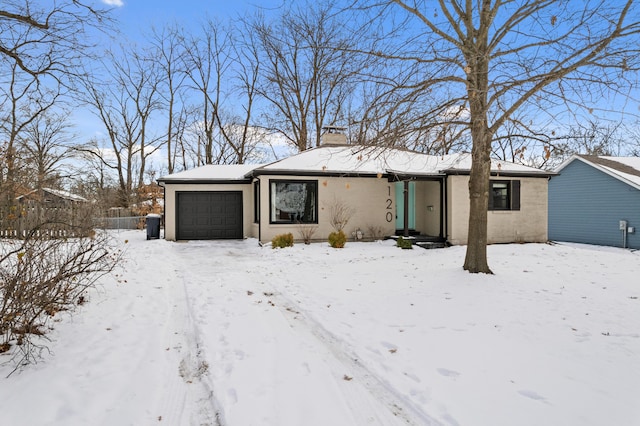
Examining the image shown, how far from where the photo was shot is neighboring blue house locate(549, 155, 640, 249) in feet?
48.9

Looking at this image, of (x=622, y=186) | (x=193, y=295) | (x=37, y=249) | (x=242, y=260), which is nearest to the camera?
(x=37, y=249)

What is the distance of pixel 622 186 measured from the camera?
15.1 metres

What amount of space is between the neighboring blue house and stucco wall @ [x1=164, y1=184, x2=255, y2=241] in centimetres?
1291

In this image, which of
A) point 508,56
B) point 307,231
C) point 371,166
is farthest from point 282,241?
point 508,56

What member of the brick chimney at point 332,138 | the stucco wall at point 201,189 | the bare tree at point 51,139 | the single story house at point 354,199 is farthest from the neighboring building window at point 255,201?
the bare tree at point 51,139

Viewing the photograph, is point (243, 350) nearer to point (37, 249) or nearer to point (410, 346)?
point (410, 346)

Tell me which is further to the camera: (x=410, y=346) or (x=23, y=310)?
(x=410, y=346)

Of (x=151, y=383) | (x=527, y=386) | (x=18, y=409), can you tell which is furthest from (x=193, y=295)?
(x=527, y=386)

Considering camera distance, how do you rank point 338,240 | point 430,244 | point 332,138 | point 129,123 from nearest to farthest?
1. point 338,240
2. point 430,244
3. point 332,138
4. point 129,123

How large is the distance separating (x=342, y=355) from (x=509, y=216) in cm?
1169

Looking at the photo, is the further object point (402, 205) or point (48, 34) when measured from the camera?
point (402, 205)

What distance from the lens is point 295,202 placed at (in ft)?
42.0

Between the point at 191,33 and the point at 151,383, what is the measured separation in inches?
1024

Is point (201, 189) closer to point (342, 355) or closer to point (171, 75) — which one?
point (342, 355)
